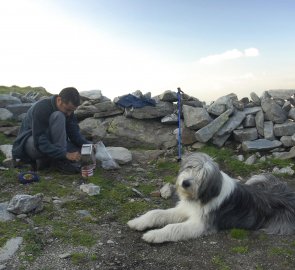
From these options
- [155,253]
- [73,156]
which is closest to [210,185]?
[155,253]

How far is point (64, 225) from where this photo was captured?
20.7 feet

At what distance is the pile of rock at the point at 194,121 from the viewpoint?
1086cm

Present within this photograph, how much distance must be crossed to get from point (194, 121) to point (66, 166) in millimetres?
3792

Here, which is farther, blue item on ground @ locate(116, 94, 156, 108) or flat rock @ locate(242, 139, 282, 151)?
blue item on ground @ locate(116, 94, 156, 108)

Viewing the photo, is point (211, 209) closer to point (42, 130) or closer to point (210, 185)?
point (210, 185)

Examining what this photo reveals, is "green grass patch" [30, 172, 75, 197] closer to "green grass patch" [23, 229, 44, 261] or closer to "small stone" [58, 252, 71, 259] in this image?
"green grass patch" [23, 229, 44, 261]

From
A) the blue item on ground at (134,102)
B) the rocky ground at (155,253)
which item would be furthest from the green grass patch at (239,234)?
the blue item on ground at (134,102)

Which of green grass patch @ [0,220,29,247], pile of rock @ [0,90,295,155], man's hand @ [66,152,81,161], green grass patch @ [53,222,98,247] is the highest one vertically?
pile of rock @ [0,90,295,155]

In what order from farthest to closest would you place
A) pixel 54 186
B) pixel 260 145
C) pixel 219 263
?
pixel 260 145, pixel 54 186, pixel 219 263

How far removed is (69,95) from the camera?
8.65 m

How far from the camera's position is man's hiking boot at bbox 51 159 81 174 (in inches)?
357

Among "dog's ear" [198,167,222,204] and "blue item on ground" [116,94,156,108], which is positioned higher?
"blue item on ground" [116,94,156,108]

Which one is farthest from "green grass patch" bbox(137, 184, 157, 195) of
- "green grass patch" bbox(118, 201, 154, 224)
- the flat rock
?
the flat rock

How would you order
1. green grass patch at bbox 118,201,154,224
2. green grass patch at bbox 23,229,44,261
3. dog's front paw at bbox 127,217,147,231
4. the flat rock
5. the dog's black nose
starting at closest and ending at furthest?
green grass patch at bbox 23,229,44,261 → the dog's black nose → dog's front paw at bbox 127,217,147,231 → green grass patch at bbox 118,201,154,224 → the flat rock
